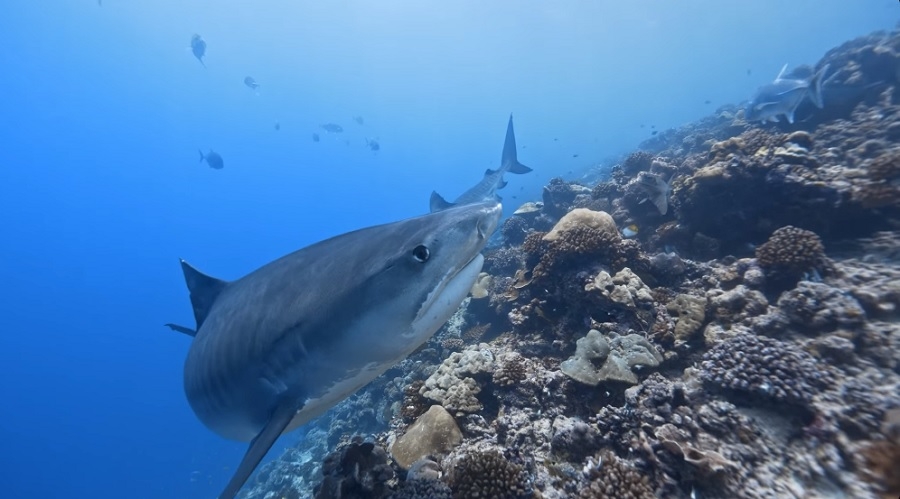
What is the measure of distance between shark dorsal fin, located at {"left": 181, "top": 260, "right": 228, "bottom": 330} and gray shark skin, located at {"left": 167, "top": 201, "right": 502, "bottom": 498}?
37.8 inches

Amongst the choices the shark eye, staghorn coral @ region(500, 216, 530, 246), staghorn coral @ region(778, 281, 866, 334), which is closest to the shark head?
the shark eye

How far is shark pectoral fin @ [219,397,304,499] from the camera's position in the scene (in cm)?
265

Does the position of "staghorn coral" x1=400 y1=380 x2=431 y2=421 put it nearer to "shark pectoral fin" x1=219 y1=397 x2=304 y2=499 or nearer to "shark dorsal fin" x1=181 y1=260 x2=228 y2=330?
"shark pectoral fin" x1=219 y1=397 x2=304 y2=499

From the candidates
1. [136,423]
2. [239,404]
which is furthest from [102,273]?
[239,404]

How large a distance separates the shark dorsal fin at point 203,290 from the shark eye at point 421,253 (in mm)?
3491

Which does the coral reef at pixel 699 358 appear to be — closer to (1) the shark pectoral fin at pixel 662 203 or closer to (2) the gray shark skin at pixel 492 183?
(1) the shark pectoral fin at pixel 662 203

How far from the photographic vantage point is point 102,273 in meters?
142

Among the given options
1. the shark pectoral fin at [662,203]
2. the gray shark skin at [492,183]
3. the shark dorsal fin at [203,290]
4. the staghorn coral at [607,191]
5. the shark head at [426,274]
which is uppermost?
the gray shark skin at [492,183]

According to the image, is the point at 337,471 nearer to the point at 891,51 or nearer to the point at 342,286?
the point at 342,286

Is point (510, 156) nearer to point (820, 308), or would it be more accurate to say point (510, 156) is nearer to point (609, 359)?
point (609, 359)

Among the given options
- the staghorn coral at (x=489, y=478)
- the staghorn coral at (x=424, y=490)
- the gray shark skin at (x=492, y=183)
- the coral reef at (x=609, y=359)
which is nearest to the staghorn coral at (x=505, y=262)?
the gray shark skin at (x=492, y=183)

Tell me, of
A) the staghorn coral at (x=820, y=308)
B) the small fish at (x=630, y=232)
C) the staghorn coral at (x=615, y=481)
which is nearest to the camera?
the staghorn coral at (x=615, y=481)

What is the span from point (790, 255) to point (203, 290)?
8.06 m

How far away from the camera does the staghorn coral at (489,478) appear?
336 cm
